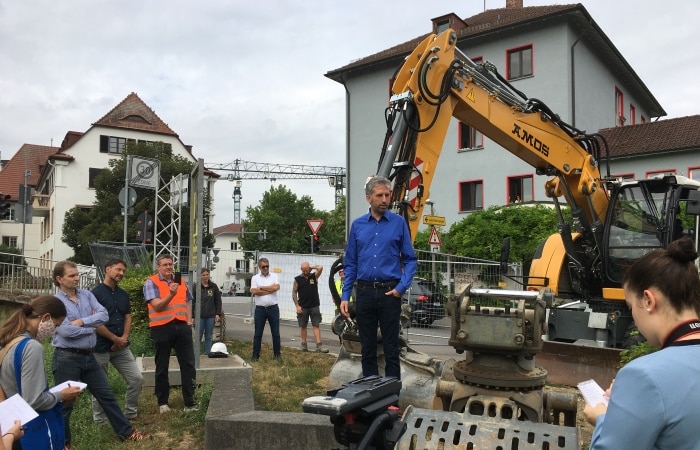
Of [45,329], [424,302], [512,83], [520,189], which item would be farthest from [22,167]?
[45,329]

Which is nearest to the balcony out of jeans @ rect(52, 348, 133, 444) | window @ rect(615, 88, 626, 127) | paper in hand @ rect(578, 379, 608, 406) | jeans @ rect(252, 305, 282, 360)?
window @ rect(615, 88, 626, 127)

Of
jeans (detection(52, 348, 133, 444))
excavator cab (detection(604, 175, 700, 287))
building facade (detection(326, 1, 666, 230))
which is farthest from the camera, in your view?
building facade (detection(326, 1, 666, 230))

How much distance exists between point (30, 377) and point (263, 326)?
22.2ft

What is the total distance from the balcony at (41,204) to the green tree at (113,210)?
45.6 feet

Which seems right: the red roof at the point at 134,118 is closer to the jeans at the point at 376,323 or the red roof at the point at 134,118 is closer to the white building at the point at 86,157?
the white building at the point at 86,157

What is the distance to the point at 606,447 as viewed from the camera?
1.85 metres

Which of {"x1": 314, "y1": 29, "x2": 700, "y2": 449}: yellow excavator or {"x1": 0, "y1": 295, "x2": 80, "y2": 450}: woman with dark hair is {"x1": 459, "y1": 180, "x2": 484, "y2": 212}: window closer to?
{"x1": 314, "y1": 29, "x2": 700, "y2": 449}: yellow excavator

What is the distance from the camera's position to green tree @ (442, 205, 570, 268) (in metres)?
21.5

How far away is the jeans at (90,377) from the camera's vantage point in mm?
5785

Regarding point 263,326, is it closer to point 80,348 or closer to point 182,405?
point 182,405

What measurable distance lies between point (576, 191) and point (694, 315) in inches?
314

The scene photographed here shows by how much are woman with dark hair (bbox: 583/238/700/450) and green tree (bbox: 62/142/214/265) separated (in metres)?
36.2

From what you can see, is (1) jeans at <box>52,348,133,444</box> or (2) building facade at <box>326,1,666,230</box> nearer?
(1) jeans at <box>52,348,133,444</box>

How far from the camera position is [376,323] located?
543cm
